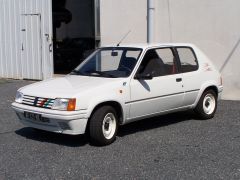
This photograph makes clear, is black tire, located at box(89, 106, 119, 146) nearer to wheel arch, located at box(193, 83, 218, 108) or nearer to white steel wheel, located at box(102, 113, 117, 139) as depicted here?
white steel wheel, located at box(102, 113, 117, 139)

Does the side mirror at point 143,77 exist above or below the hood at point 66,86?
above

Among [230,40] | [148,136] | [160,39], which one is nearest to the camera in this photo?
[148,136]

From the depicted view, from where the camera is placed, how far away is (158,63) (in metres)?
7.78

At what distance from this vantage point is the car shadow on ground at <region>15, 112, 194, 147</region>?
7238 millimetres

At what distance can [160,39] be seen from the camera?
475 inches

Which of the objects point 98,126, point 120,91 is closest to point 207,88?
point 120,91

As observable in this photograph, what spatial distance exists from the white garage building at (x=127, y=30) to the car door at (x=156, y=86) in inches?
132

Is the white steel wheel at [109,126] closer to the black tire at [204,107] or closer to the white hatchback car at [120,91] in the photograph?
the white hatchback car at [120,91]

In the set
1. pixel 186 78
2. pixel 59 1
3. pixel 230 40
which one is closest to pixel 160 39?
pixel 230 40

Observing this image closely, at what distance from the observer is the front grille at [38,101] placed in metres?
6.70

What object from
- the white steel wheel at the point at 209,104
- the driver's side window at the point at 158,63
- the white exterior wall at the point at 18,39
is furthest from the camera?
the white exterior wall at the point at 18,39

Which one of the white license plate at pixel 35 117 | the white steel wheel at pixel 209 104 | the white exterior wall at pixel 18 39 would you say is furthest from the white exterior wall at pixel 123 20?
the white license plate at pixel 35 117

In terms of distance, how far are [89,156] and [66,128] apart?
1.87ft

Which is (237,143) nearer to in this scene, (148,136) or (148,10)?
(148,136)
